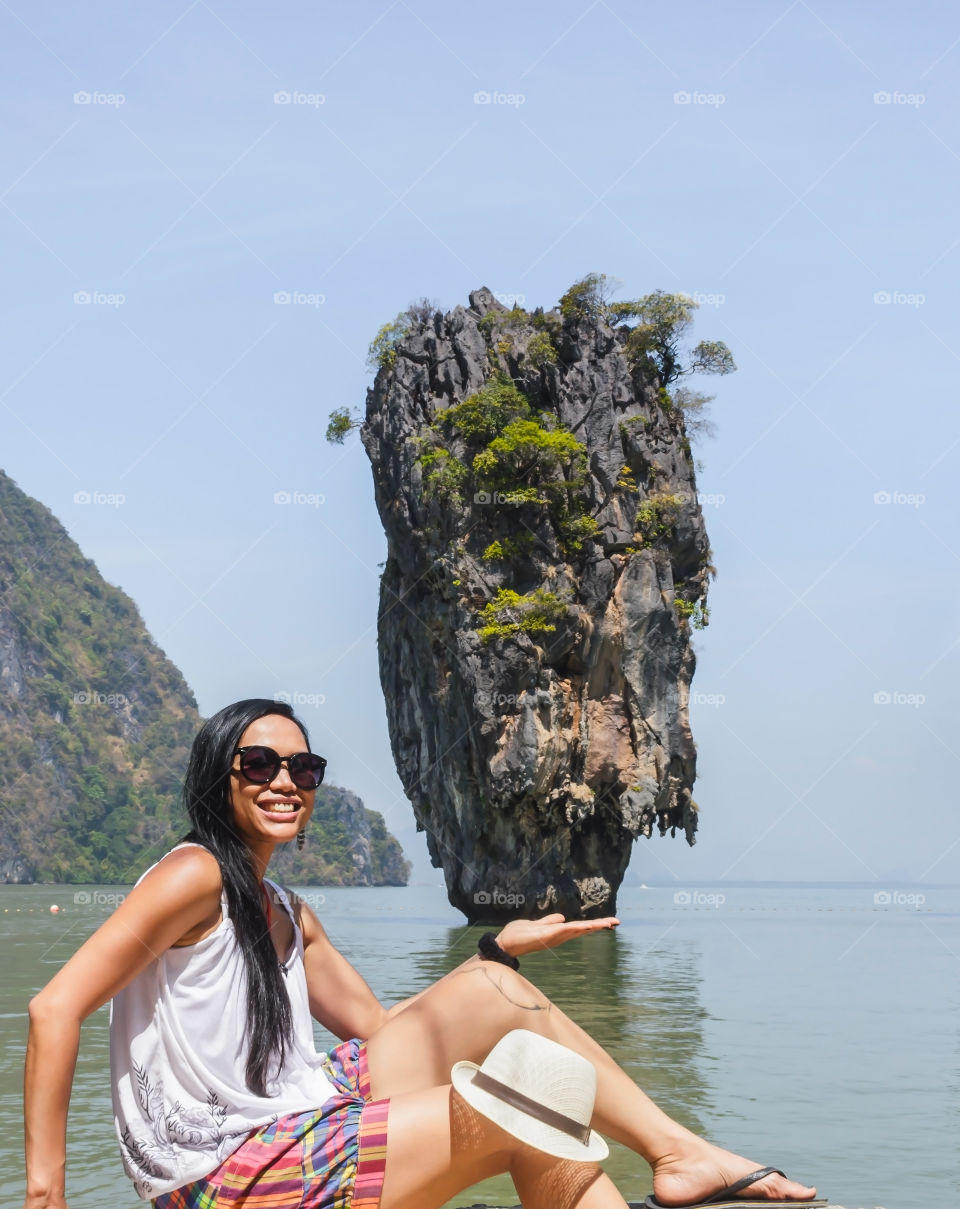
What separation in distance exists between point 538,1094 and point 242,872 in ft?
2.38

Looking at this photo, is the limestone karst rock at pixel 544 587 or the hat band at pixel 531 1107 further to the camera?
the limestone karst rock at pixel 544 587

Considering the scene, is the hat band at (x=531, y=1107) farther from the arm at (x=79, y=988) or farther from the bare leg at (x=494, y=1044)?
the arm at (x=79, y=988)

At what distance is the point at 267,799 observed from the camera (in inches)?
107

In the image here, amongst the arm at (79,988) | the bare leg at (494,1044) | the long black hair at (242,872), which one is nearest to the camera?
the arm at (79,988)

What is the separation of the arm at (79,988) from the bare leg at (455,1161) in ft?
1.85

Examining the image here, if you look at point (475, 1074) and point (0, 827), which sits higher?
point (475, 1074)

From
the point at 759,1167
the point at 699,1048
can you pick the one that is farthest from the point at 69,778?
the point at 759,1167

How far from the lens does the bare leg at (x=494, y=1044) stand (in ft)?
8.80

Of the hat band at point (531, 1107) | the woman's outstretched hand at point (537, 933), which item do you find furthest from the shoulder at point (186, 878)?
the woman's outstretched hand at point (537, 933)

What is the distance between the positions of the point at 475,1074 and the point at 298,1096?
41 centimetres

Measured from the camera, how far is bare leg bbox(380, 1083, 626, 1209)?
239 cm

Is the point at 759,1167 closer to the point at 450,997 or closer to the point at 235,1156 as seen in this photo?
the point at 450,997

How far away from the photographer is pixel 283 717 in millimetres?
2816

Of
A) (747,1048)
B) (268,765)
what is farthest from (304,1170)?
(747,1048)
